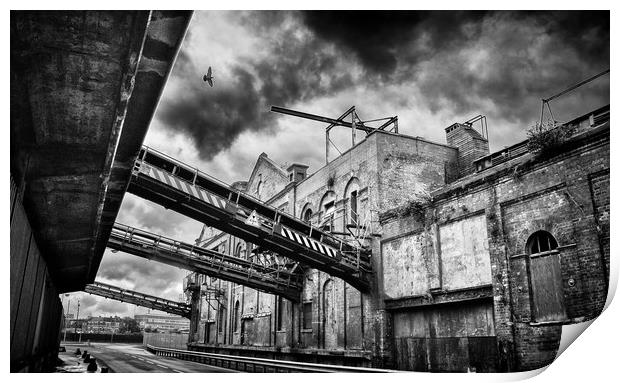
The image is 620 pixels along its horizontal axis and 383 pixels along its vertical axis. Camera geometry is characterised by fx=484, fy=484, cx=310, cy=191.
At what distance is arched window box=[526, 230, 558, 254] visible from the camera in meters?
11.3

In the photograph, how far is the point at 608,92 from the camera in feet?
29.2

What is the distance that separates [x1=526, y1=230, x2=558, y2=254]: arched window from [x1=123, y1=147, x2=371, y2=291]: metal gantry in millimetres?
6340

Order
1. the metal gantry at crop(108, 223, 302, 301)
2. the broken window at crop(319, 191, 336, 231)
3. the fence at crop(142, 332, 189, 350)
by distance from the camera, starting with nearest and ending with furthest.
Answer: the metal gantry at crop(108, 223, 302, 301) → the broken window at crop(319, 191, 336, 231) → the fence at crop(142, 332, 189, 350)

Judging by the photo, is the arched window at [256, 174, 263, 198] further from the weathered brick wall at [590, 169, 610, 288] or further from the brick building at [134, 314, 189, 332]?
the brick building at [134, 314, 189, 332]

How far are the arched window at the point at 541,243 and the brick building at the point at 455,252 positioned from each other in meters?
0.03

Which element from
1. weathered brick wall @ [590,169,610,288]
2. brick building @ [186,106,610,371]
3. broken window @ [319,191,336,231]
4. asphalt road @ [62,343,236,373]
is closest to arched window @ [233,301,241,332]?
asphalt road @ [62,343,236,373]

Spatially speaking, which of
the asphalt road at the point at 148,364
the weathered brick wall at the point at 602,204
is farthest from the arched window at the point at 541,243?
the asphalt road at the point at 148,364

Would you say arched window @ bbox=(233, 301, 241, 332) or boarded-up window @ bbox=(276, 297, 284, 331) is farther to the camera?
arched window @ bbox=(233, 301, 241, 332)

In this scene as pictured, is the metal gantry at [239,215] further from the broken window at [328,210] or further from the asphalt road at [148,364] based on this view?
the asphalt road at [148,364]

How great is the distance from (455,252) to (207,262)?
10.8 m

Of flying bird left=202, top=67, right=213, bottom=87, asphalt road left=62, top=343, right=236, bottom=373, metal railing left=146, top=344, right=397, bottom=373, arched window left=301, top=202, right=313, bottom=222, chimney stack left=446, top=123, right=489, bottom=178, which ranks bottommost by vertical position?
asphalt road left=62, top=343, right=236, bottom=373

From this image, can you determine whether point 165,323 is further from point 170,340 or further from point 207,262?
point 207,262

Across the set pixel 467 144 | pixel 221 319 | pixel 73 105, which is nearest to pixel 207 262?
pixel 467 144

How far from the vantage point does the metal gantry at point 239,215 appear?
44.7 ft
